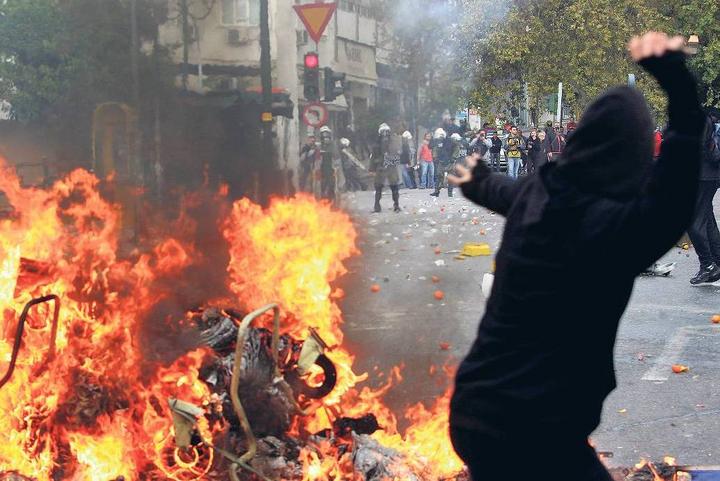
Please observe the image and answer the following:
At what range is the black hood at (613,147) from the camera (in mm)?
2223

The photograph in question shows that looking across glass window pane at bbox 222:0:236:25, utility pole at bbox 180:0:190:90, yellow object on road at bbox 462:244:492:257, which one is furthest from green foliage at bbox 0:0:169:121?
yellow object on road at bbox 462:244:492:257

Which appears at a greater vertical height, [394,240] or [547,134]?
[547,134]

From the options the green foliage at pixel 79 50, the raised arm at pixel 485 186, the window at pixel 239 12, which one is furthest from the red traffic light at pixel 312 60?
the raised arm at pixel 485 186

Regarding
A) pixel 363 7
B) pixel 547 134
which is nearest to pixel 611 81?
pixel 547 134

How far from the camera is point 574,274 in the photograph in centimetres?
227

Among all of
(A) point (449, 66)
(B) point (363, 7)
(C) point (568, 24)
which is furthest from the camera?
(C) point (568, 24)

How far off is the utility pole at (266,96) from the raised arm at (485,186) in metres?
6.06

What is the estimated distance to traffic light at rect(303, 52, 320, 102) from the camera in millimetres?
11438

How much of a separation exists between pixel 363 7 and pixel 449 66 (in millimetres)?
4070

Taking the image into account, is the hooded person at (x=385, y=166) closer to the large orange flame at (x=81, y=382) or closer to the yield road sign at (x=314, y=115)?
the yield road sign at (x=314, y=115)

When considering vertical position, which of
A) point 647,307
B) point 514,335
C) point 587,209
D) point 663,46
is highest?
Answer: point 663,46

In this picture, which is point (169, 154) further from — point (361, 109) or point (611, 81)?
point (611, 81)

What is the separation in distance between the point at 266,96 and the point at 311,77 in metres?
1.86

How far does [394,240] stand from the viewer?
14.2 metres
